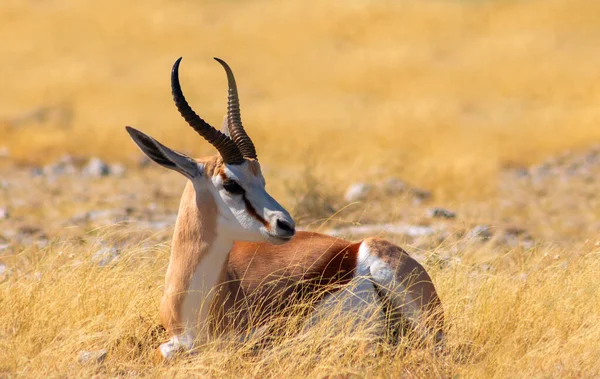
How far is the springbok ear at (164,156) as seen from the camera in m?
6.72

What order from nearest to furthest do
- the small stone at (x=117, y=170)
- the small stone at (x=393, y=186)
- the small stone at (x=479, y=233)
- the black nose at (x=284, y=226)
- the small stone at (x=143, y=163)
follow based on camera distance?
the black nose at (x=284, y=226)
the small stone at (x=479, y=233)
the small stone at (x=393, y=186)
the small stone at (x=117, y=170)
the small stone at (x=143, y=163)

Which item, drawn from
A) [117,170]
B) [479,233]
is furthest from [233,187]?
[117,170]

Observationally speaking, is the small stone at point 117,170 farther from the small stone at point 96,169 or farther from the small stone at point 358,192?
the small stone at point 358,192

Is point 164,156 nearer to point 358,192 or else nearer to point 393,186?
point 358,192

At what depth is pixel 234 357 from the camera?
21.9 ft

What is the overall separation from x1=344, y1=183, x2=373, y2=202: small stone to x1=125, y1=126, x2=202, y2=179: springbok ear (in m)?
8.46

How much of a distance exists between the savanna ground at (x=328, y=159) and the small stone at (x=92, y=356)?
0.09 metres

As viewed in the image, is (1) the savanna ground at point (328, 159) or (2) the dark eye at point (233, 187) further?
(1) the savanna ground at point (328, 159)

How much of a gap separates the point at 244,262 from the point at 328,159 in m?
14.2

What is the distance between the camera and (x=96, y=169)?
18984mm

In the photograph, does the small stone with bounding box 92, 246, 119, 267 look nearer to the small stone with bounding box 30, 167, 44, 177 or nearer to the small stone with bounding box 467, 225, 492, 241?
the small stone with bounding box 467, 225, 492, 241

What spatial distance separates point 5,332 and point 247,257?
1.89 meters

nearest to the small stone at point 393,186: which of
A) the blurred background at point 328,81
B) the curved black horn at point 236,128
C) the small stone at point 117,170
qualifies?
the blurred background at point 328,81

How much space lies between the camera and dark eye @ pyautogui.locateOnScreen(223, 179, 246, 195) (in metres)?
6.77
